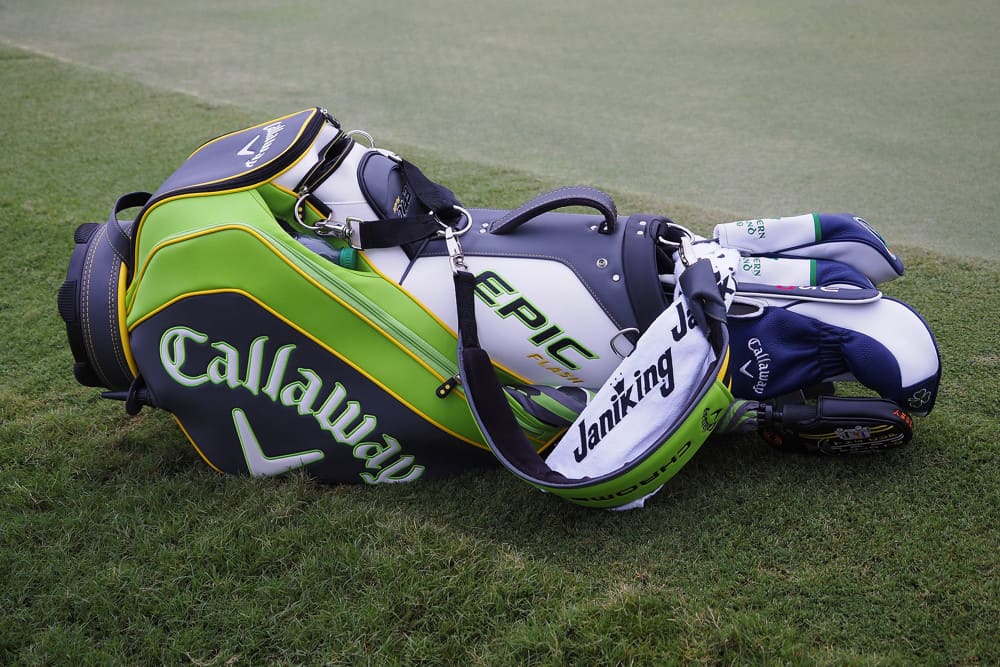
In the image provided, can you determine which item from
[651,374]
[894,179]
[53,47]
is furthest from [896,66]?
[53,47]

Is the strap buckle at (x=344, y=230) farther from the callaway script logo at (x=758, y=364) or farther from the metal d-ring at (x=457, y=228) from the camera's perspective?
the callaway script logo at (x=758, y=364)

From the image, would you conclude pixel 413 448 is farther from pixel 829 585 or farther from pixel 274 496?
pixel 829 585

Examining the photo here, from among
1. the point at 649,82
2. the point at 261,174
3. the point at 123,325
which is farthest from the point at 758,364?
the point at 649,82

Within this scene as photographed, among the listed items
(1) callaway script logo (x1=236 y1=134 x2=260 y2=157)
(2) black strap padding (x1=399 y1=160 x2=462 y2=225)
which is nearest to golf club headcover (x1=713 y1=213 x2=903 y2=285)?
(2) black strap padding (x1=399 y1=160 x2=462 y2=225)

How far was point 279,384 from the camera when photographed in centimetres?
166

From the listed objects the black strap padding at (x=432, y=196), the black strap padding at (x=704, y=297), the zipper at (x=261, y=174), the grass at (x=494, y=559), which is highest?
the zipper at (x=261, y=174)

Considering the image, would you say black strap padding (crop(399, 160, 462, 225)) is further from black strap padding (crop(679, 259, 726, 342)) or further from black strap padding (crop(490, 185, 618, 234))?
black strap padding (crop(679, 259, 726, 342))

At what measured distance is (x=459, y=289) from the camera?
163 cm

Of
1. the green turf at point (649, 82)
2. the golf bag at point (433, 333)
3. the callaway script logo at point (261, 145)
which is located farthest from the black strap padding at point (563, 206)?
the green turf at point (649, 82)

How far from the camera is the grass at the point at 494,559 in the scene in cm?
132

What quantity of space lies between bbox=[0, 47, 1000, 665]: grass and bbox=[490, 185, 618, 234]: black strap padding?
0.50 meters

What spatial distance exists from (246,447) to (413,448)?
1.08 feet

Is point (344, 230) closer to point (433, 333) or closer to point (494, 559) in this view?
point (433, 333)

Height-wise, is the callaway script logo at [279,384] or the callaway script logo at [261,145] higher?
the callaway script logo at [261,145]
